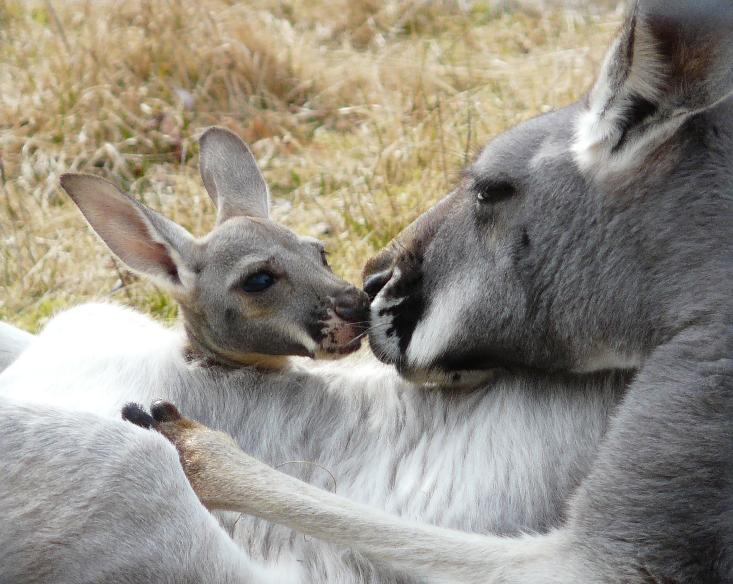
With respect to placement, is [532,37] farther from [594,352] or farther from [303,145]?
[594,352]

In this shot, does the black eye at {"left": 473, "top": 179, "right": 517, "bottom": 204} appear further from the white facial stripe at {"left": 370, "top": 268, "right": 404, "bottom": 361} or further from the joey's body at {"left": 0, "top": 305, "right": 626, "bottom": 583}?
the joey's body at {"left": 0, "top": 305, "right": 626, "bottom": 583}

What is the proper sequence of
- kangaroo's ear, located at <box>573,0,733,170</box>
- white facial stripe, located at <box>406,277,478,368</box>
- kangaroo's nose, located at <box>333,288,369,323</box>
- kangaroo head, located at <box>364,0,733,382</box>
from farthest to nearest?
kangaroo's nose, located at <box>333,288,369,323</box>, white facial stripe, located at <box>406,277,478,368</box>, kangaroo head, located at <box>364,0,733,382</box>, kangaroo's ear, located at <box>573,0,733,170</box>

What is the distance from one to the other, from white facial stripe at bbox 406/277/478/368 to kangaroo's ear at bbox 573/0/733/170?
0.50 metres

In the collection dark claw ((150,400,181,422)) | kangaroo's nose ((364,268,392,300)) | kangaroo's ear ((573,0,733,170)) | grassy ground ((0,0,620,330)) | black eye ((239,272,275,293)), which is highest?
kangaroo's ear ((573,0,733,170))

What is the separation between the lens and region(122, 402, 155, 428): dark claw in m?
3.18

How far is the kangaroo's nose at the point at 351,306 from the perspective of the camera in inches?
137

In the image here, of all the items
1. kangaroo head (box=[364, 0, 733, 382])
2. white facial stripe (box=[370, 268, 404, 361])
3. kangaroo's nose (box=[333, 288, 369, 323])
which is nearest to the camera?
kangaroo head (box=[364, 0, 733, 382])

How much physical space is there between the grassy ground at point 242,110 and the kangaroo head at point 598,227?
59.1 inches

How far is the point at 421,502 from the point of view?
3.17m

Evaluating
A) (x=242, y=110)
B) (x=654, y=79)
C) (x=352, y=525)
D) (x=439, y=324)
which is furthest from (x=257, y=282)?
(x=242, y=110)

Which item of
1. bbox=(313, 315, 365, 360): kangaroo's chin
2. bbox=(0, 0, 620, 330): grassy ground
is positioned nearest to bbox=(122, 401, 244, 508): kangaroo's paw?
bbox=(313, 315, 365, 360): kangaroo's chin

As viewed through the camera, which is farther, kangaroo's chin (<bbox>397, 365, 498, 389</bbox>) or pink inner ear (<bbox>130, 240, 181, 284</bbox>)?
pink inner ear (<bbox>130, 240, 181, 284</bbox>)

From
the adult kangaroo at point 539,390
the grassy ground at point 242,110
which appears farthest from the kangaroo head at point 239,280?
the grassy ground at point 242,110

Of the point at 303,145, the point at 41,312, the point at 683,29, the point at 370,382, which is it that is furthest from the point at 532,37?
the point at 683,29
